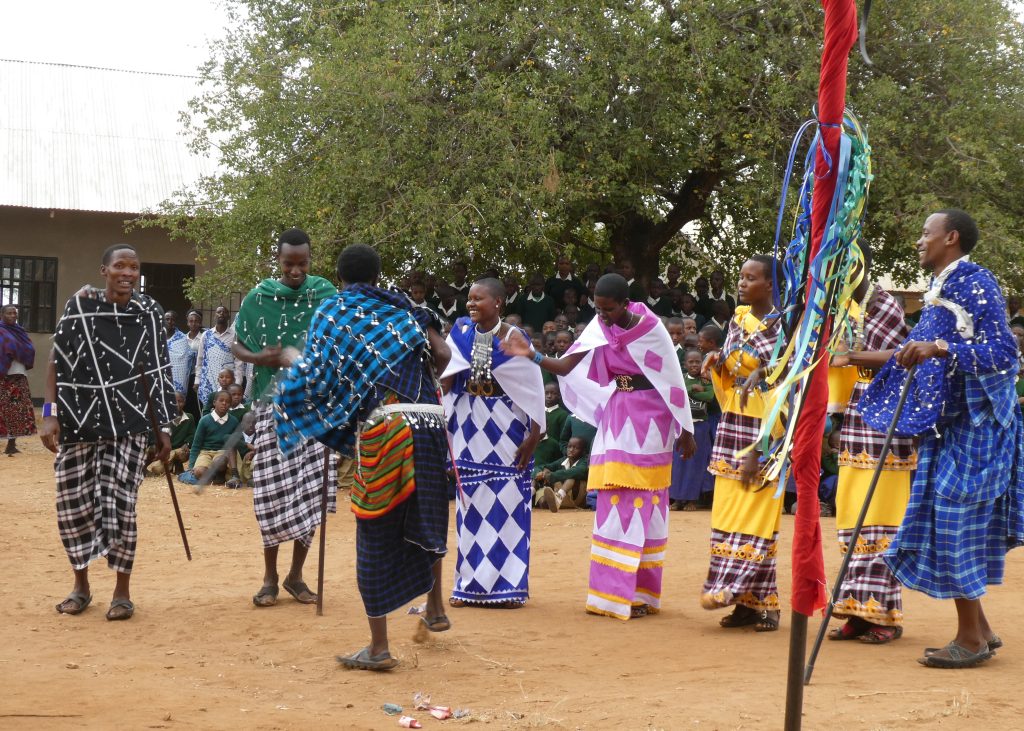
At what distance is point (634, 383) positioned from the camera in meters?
7.45

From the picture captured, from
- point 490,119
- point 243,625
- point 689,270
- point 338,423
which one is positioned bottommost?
point 243,625

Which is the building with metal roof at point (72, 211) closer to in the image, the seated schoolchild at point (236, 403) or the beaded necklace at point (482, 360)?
the seated schoolchild at point (236, 403)

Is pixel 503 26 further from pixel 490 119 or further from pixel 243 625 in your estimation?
pixel 243 625

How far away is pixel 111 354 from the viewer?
719 cm

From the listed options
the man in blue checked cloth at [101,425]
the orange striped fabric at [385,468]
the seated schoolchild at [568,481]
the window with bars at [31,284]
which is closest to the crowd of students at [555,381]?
the seated schoolchild at [568,481]

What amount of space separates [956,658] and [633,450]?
2.31 meters

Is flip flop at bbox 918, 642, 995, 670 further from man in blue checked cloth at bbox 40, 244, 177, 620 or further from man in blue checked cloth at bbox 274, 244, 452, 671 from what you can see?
man in blue checked cloth at bbox 40, 244, 177, 620

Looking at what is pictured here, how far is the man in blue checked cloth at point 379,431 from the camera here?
5715 mm

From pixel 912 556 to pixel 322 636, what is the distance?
3.13 metres

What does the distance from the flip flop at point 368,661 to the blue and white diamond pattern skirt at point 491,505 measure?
1736 mm

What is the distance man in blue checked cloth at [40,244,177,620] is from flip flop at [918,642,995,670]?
14.5ft

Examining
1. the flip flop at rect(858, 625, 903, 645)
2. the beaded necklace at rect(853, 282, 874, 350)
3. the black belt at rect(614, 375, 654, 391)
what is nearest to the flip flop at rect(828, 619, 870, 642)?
the flip flop at rect(858, 625, 903, 645)

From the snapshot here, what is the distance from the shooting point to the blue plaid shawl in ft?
19.0

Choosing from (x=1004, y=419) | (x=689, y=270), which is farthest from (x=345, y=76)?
(x=1004, y=419)
